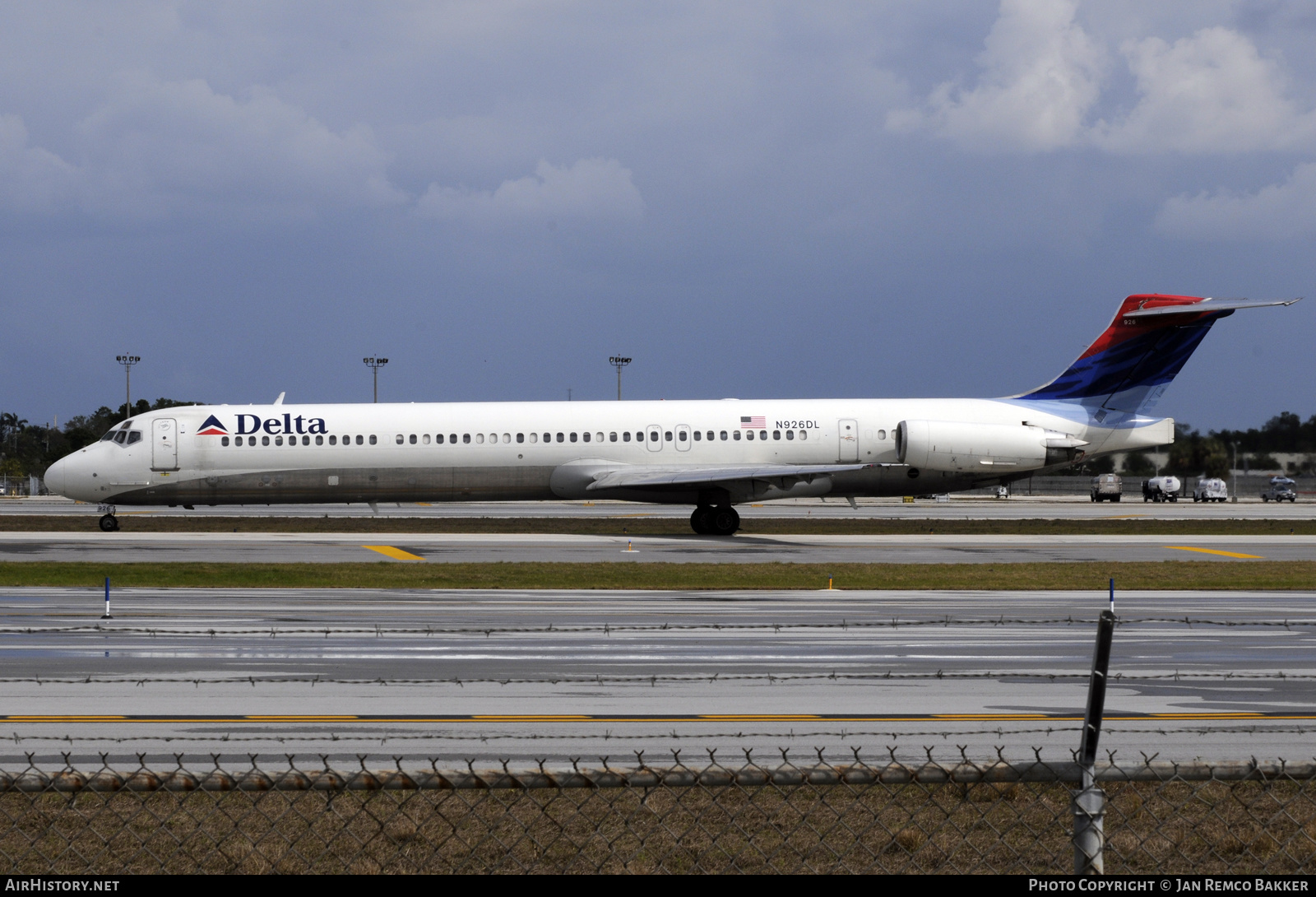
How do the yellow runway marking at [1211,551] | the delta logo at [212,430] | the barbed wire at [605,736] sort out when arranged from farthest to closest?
the delta logo at [212,430] < the yellow runway marking at [1211,551] < the barbed wire at [605,736]

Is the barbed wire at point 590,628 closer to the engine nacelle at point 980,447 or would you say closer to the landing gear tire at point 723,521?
the landing gear tire at point 723,521

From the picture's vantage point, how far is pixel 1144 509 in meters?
54.2

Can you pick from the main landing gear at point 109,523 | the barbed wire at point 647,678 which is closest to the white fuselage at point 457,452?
the main landing gear at point 109,523

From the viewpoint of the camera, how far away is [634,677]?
11789 mm

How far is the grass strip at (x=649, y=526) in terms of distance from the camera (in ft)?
120

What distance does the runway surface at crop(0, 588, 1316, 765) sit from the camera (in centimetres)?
895

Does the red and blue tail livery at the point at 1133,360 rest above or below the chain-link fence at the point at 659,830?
above

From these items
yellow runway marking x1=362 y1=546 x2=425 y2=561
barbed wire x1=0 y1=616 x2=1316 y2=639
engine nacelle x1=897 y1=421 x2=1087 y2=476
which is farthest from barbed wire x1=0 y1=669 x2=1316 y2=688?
engine nacelle x1=897 y1=421 x2=1087 y2=476

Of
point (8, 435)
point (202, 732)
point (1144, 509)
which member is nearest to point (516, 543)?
point (202, 732)

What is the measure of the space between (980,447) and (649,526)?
10121 millimetres

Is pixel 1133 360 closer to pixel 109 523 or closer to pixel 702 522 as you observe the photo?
pixel 702 522

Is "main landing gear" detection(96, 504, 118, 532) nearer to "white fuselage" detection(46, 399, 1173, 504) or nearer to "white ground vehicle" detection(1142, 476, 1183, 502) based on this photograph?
"white fuselage" detection(46, 399, 1173, 504)

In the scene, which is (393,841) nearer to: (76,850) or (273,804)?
(273,804)

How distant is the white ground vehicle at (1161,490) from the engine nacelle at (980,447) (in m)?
50.4
